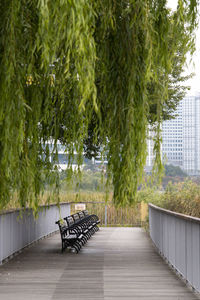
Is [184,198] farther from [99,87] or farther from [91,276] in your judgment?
[99,87]

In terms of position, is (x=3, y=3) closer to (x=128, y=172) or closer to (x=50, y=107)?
(x=50, y=107)

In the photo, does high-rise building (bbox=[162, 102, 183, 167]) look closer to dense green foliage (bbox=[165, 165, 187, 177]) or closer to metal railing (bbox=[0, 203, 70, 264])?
metal railing (bbox=[0, 203, 70, 264])

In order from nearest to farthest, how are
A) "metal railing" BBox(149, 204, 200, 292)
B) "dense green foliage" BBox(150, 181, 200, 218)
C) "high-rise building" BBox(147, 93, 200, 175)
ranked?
"high-rise building" BBox(147, 93, 200, 175) → "metal railing" BBox(149, 204, 200, 292) → "dense green foliage" BBox(150, 181, 200, 218)

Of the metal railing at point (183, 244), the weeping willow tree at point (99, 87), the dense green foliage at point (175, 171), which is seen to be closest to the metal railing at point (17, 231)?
the metal railing at point (183, 244)

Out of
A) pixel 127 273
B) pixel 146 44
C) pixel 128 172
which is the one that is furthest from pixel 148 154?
pixel 127 273

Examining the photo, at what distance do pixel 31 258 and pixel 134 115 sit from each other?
9.85 metres

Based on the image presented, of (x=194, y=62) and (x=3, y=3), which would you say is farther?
(x=194, y=62)

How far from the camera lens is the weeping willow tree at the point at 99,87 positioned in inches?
174

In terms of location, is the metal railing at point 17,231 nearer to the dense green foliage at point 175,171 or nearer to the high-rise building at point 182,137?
the high-rise building at point 182,137

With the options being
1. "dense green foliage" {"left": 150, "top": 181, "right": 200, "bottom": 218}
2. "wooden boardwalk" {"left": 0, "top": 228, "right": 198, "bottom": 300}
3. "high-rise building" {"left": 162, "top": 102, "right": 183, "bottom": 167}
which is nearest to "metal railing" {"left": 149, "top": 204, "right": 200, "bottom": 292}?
"wooden boardwalk" {"left": 0, "top": 228, "right": 198, "bottom": 300}

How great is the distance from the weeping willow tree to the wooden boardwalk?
420 cm

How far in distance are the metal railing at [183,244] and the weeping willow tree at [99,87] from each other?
12.6ft

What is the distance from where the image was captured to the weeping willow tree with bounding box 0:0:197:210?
4.42 metres

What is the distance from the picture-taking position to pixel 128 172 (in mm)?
4688
